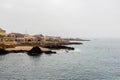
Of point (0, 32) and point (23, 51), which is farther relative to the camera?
point (0, 32)

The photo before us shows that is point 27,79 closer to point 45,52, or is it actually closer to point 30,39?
point 45,52

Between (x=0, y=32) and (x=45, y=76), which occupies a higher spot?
(x=0, y=32)

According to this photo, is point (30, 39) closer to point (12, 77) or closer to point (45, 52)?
point (45, 52)

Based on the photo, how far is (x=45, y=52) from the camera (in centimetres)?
9094

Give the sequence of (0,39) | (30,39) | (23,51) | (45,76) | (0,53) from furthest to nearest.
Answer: (30,39)
(0,39)
(23,51)
(0,53)
(45,76)

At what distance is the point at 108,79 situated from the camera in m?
43.4

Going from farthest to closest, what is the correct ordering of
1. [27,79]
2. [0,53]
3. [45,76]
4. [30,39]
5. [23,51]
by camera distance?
[30,39] → [23,51] → [0,53] → [45,76] → [27,79]

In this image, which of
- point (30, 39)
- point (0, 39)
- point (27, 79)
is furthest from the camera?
point (30, 39)

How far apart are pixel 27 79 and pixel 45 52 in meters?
48.3

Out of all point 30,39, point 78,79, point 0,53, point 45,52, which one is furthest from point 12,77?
point 30,39

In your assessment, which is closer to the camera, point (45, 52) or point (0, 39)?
point (45, 52)

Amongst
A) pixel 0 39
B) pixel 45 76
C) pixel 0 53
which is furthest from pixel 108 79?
pixel 0 39

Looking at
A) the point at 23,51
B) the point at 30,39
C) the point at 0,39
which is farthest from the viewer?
the point at 30,39

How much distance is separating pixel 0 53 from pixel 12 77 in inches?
1575
